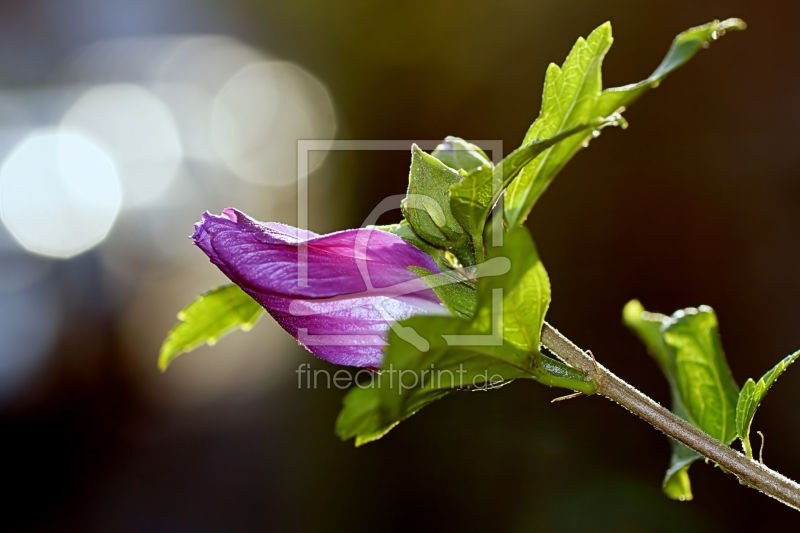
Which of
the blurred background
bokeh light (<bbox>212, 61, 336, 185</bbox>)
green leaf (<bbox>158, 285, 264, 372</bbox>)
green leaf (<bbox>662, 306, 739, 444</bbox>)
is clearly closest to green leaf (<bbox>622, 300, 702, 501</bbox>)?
green leaf (<bbox>662, 306, 739, 444</bbox>)

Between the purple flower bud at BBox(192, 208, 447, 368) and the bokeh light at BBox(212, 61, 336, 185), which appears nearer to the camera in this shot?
the purple flower bud at BBox(192, 208, 447, 368)

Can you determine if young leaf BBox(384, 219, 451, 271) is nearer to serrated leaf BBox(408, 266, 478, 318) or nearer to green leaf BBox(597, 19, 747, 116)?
serrated leaf BBox(408, 266, 478, 318)

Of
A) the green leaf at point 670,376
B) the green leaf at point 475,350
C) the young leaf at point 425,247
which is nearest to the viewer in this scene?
the green leaf at point 475,350

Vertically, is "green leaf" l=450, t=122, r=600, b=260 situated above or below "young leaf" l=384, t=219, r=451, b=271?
above

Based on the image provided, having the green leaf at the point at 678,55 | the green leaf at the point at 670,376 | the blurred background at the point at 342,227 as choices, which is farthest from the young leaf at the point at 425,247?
the blurred background at the point at 342,227

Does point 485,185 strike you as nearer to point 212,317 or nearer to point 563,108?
point 563,108

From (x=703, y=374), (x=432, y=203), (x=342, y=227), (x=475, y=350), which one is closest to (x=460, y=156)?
(x=432, y=203)

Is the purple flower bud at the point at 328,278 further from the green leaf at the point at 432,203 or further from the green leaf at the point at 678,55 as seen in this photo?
the green leaf at the point at 678,55
